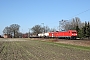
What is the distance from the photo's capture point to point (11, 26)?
200 metres

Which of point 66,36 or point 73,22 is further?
point 73,22

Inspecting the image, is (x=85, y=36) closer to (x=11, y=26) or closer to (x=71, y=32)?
(x=71, y=32)

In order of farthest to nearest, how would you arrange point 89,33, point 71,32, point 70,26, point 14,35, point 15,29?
point 15,29 → point 14,35 → point 70,26 → point 89,33 → point 71,32

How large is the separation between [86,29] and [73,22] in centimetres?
5595

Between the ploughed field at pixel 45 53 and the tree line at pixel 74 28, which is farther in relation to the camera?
the tree line at pixel 74 28

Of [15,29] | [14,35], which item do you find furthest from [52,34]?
[15,29]

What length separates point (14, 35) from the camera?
184m

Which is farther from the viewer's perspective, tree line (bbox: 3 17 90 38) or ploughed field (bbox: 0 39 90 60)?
tree line (bbox: 3 17 90 38)

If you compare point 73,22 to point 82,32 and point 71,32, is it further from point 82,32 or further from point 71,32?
point 71,32

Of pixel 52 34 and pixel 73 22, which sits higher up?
pixel 73 22

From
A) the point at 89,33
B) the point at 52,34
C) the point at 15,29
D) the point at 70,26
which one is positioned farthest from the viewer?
the point at 15,29

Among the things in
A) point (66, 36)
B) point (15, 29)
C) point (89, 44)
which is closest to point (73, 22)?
point (66, 36)

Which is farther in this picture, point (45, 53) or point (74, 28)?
point (74, 28)

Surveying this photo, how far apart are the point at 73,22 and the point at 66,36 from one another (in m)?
61.8
